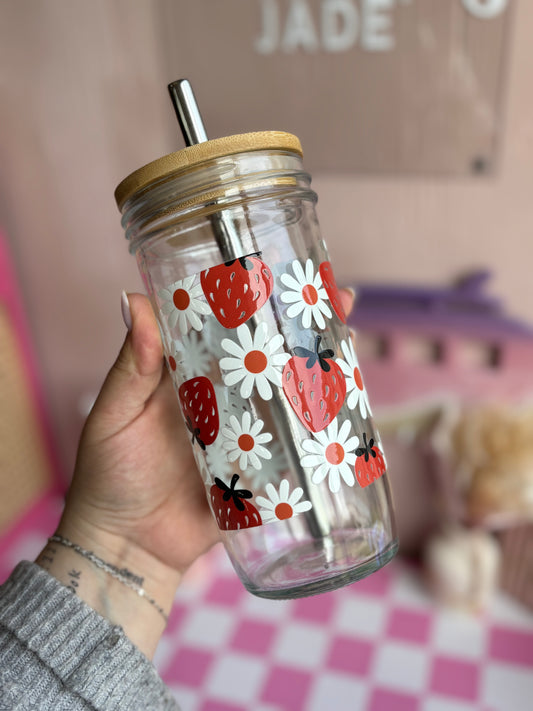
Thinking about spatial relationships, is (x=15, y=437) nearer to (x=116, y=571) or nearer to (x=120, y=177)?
(x=120, y=177)

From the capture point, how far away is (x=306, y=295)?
55cm

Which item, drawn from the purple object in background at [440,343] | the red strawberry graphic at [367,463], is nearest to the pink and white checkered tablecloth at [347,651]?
the purple object in background at [440,343]

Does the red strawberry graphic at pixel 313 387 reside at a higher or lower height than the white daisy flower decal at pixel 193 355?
lower

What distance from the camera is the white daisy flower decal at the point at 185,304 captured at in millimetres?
538

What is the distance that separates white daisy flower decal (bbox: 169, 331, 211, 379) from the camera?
1.86 ft

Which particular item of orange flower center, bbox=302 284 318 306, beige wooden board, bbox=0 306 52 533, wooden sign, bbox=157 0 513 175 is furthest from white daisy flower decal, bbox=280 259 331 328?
beige wooden board, bbox=0 306 52 533

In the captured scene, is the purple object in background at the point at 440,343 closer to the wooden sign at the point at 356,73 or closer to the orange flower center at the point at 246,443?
the wooden sign at the point at 356,73

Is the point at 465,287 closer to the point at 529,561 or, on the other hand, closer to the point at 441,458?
the point at 441,458

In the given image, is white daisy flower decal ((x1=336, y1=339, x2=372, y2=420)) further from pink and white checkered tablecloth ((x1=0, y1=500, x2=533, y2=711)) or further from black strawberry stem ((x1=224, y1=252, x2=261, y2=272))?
pink and white checkered tablecloth ((x1=0, y1=500, x2=533, y2=711))

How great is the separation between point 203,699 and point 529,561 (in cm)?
63

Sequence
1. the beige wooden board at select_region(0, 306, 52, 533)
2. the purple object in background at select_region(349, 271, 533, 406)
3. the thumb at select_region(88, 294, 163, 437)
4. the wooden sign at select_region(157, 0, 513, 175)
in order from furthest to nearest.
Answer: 1. the beige wooden board at select_region(0, 306, 52, 533)
2. the purple object in background at select_region(349, 271, 533, 406)
3. the wooden sign at select_region(157, 0, 513, 175)
4. the thumb at select_region(88, 294, 163, 437)

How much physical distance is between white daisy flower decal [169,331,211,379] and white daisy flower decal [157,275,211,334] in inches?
0.5

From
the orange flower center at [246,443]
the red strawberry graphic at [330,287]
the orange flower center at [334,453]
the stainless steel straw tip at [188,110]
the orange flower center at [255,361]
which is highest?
the stainless steel straw tip at [188,110]

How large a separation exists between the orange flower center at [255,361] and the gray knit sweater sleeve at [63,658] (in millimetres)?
299
